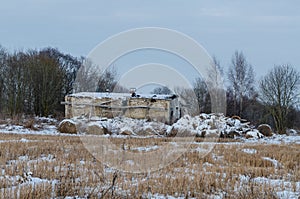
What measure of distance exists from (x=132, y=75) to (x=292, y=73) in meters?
25.8

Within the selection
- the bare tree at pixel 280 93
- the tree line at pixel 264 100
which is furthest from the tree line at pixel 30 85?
the bare tree at pixel 280 93

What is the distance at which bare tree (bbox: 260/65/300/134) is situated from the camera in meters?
33.8

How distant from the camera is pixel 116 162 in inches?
387

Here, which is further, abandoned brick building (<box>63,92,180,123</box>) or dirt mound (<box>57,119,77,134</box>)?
abandoned brick building (<box>63,92,180,123</box>)

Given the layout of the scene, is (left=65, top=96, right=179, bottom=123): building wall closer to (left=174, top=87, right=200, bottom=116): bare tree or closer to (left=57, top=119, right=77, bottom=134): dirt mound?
(left=174, top=87, right=200, bottom=116): bare tree

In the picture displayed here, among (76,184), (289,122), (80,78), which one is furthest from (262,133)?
(80,78)

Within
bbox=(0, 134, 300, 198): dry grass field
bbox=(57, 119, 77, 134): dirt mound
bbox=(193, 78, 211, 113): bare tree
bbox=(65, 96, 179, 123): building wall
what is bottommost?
bbox=(0, 134, 300, 198): dry grass field

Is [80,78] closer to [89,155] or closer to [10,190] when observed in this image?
[89,155]

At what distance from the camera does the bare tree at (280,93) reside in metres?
33.8

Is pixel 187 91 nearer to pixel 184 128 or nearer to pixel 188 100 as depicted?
pixel 188 100

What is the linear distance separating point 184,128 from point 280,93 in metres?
16.4

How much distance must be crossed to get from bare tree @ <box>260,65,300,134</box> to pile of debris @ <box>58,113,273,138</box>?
9317mm

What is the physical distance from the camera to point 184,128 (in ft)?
72.3

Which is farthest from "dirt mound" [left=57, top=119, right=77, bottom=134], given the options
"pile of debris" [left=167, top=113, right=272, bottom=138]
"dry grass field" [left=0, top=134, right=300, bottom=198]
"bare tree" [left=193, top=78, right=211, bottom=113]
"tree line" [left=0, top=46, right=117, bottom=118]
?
"tree line" [left=0, top=46, right=117, bottom=118]
